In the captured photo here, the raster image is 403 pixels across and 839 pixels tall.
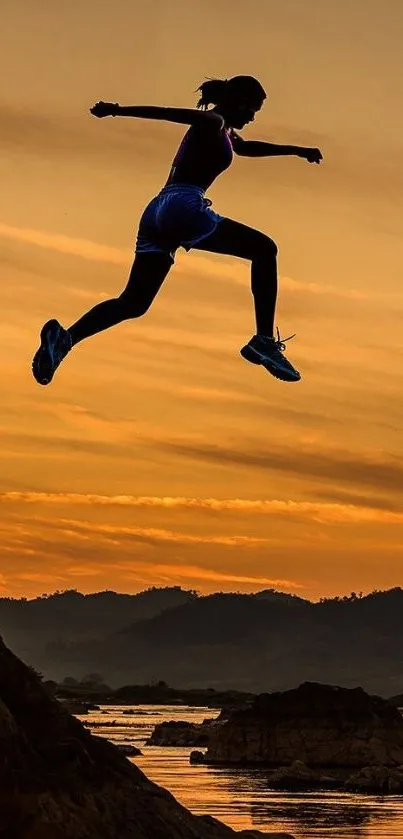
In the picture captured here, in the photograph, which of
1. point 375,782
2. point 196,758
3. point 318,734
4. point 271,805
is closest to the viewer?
point 271,805

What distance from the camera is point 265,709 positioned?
97000 millimetres

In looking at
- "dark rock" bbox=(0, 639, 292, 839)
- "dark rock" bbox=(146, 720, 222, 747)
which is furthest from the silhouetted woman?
"dark rock" bbox=(146, 720, 222, 747)

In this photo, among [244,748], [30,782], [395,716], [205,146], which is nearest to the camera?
[205,146]

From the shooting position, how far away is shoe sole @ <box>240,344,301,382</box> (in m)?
16.0

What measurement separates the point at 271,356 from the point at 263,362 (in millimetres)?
122

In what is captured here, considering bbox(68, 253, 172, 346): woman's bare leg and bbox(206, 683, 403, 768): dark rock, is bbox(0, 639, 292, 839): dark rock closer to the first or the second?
bbox(68, 253, 172, 346): woman's bare leg

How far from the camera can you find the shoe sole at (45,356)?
1549cm

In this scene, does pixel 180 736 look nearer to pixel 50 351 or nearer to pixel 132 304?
pixel 50 351

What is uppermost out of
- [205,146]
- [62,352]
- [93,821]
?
[205,146]

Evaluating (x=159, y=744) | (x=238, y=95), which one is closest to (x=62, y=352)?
(x=238, y=95)

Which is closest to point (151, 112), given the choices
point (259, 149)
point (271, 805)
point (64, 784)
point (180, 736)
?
point (259, 149)

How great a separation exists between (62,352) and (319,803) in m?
61.6

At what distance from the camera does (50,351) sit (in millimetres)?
15711

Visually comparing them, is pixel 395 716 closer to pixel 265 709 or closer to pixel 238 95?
pixel 265 709
